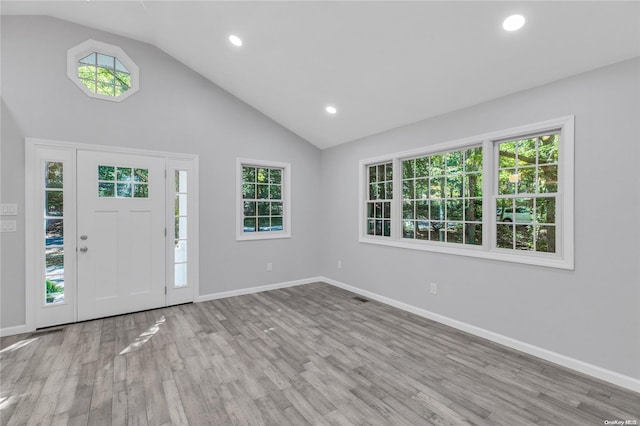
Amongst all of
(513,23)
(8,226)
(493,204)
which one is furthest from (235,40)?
(493,204)

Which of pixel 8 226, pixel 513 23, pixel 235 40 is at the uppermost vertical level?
pixel 235 40

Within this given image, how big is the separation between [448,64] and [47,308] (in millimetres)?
Result: 5368

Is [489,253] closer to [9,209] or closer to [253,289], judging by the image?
[253,289]

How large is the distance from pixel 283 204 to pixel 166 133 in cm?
222

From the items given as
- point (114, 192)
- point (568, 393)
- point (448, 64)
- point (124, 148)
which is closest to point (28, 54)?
point (124, 148)

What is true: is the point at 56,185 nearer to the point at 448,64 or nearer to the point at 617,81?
the point at 448,64

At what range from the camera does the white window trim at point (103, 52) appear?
12.0ft

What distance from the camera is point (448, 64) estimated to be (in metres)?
2.99

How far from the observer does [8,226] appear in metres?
3.34

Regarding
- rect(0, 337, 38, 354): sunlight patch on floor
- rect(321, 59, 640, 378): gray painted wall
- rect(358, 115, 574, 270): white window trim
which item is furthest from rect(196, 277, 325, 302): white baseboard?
rect(321, 59, 640, 378): gray painted wall

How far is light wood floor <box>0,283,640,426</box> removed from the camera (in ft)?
6.61

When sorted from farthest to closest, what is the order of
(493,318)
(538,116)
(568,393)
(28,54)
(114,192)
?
(114,192)
(28,54)
(493,318)
(538,116)
(568,393)

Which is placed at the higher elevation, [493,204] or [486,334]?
[493,204]

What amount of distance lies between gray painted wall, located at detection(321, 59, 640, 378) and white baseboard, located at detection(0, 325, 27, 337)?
4.94 meters
